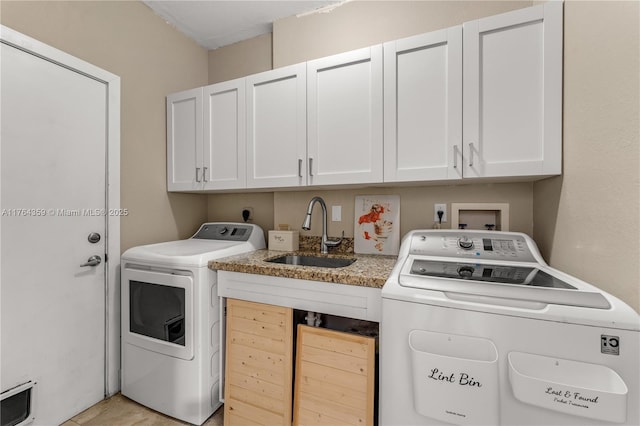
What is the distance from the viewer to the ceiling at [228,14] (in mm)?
2027

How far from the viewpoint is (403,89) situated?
1.54 m

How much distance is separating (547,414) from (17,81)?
8.58 ft

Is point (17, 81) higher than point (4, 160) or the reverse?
higher

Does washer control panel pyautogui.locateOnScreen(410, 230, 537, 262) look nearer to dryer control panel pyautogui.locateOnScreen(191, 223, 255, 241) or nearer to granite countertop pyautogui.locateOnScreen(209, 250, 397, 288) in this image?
granite countertop pyautogui.locateOnScreen(209, 250, 397, 288)

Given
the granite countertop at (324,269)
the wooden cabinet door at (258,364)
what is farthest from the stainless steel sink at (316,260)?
the wooden cabinet door at (258,364)

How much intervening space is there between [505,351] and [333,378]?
743 millimetres

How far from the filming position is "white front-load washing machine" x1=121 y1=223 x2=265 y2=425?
156 cm

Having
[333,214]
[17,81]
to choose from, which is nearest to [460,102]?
[333,214]

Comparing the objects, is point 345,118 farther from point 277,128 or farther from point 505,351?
point 505,351

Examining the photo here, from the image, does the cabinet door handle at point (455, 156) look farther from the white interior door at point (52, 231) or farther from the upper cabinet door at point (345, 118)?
the white interior door at point (52, 231)

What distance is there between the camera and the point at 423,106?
1506 mm

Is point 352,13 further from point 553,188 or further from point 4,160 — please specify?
point 4,160

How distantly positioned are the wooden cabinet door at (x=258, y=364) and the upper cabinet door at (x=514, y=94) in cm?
127

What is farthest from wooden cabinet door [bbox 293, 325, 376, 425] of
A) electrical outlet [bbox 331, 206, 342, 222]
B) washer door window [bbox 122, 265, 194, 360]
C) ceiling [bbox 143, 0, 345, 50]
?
→ ceiling [bbox 143, 0, 345, 50]
